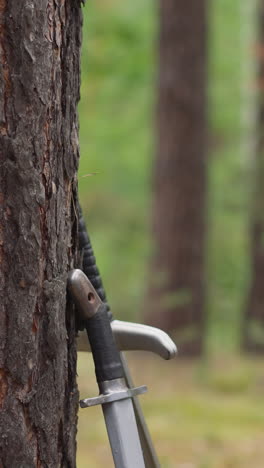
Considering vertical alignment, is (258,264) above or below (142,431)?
below

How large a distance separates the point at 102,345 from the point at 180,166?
22.5ft

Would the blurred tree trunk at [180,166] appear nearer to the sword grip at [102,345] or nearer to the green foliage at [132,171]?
the green foliage at [132,171]

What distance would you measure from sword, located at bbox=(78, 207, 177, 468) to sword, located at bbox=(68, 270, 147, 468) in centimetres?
5

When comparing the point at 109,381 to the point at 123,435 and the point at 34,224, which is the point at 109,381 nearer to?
the point at 123,435

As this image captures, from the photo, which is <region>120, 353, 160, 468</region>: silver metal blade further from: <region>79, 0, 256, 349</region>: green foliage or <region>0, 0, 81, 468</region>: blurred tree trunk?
<region>79, 0, 256, 349</region>: green foliage

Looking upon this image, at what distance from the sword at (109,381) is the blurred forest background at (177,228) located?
2.67 feet

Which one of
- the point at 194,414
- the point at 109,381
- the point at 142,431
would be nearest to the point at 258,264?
the point at 194,414

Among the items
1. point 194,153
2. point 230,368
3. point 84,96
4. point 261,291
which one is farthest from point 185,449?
point 84,96

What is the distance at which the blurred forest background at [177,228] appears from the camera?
5957 mm

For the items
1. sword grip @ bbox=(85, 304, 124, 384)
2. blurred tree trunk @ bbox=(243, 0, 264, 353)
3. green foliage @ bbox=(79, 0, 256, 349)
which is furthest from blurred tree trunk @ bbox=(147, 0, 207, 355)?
sword grip @ bbox=(85, 304, 124, 384)

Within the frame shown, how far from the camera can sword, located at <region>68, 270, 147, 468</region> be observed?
1735 mm

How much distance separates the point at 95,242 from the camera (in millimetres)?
14641

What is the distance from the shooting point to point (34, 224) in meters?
1.68

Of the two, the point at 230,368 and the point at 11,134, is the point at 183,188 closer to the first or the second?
the point at 230,368
